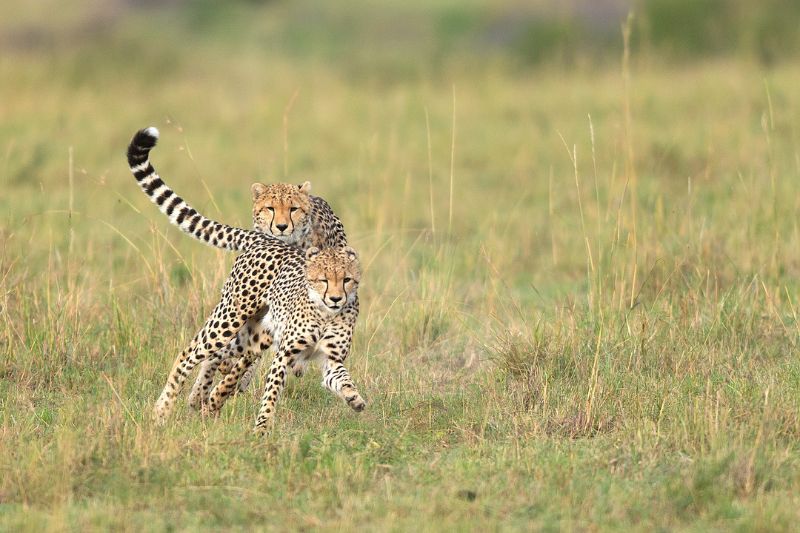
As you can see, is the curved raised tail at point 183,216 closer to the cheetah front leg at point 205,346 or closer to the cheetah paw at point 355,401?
the cheetah front leg at point 205,346

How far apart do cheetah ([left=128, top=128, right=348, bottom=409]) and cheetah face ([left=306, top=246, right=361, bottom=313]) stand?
65 centimetres

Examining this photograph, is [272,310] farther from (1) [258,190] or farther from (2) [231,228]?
(1) [258,190]

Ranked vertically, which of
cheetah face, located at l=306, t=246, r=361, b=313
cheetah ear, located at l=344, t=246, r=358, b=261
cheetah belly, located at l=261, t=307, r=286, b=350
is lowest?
cheetah belly, located at l=261, t=307, r=286, b=350

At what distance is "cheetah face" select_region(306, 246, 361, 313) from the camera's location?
484 cm

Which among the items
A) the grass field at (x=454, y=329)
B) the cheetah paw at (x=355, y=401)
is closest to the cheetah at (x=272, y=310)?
the cheetah paw at (x=355, y=401)

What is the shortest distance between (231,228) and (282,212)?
0.23 metres

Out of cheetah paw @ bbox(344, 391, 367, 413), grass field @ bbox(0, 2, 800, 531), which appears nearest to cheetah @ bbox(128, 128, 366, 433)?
cheetah paw @ bbox(344, 391, 367, 413)

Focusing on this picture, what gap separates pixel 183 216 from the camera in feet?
18.1

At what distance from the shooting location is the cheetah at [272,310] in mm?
4883

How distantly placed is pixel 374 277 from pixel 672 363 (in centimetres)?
232

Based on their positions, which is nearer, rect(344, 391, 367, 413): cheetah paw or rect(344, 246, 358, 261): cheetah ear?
rect(344, 391, 367, 413): cheetah paw

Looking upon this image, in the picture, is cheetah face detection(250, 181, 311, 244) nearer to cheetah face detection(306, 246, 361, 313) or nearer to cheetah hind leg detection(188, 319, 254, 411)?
cheetah hind leg detection(188, 319, 254, 411)

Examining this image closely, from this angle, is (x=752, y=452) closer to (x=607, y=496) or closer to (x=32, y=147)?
(x=607, y=496)

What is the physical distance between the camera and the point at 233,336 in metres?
5.28
